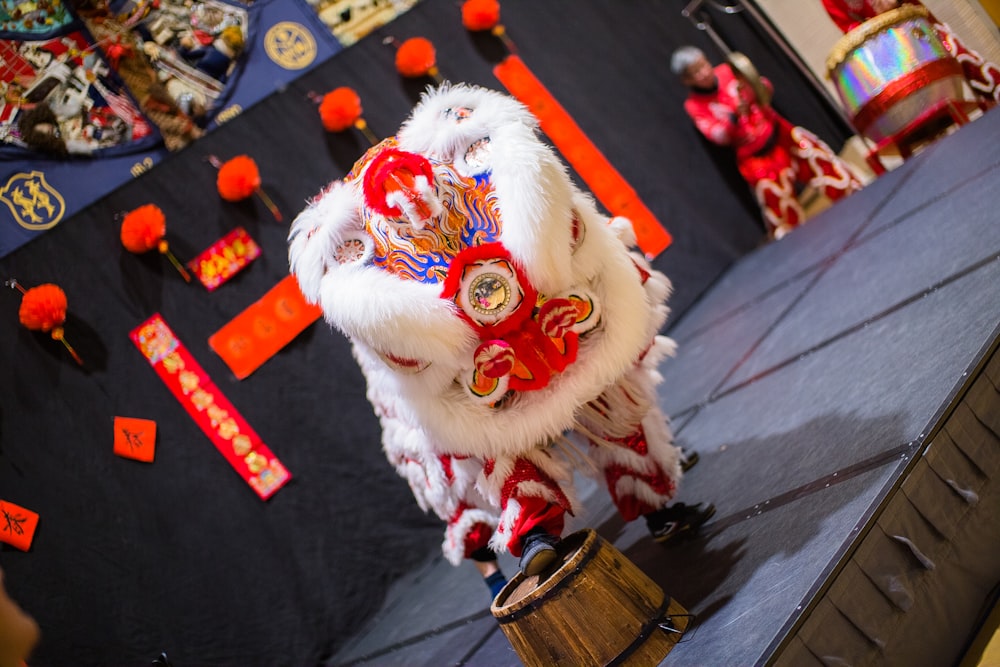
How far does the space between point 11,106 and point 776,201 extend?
2.99m

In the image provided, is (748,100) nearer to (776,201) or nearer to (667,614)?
(776,201)

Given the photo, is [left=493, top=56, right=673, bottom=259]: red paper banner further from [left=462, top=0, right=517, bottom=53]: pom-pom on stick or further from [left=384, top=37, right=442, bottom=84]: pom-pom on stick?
[left=384, top=37, right=442, bottom=84]: pom-pom on stick

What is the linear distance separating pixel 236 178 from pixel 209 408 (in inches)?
31.0

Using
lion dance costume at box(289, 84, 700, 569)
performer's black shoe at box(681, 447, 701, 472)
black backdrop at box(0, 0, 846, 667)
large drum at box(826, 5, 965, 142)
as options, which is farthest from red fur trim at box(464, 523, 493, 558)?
large drum at box(826, 5, 965, 142)

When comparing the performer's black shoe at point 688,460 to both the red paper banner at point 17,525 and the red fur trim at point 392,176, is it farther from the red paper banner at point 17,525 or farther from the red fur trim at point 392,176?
the red paper banner at point 17,525

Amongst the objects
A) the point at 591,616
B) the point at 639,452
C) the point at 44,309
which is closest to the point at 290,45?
the point at 44,309

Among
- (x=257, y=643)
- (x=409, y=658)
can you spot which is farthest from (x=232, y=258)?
(x=409, y=658)

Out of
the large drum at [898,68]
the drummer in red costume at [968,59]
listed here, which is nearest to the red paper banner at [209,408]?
the large drum at [898,68]

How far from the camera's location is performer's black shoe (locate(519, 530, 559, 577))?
1.47m

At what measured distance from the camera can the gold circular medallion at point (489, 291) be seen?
5.26 feet

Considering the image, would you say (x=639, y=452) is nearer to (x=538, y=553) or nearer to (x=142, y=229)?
(x=538, y=553)

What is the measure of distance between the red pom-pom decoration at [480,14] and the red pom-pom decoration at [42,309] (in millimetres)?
1887

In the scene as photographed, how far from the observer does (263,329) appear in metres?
2.89

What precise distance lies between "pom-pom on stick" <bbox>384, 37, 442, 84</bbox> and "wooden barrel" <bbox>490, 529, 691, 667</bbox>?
2.35 m
